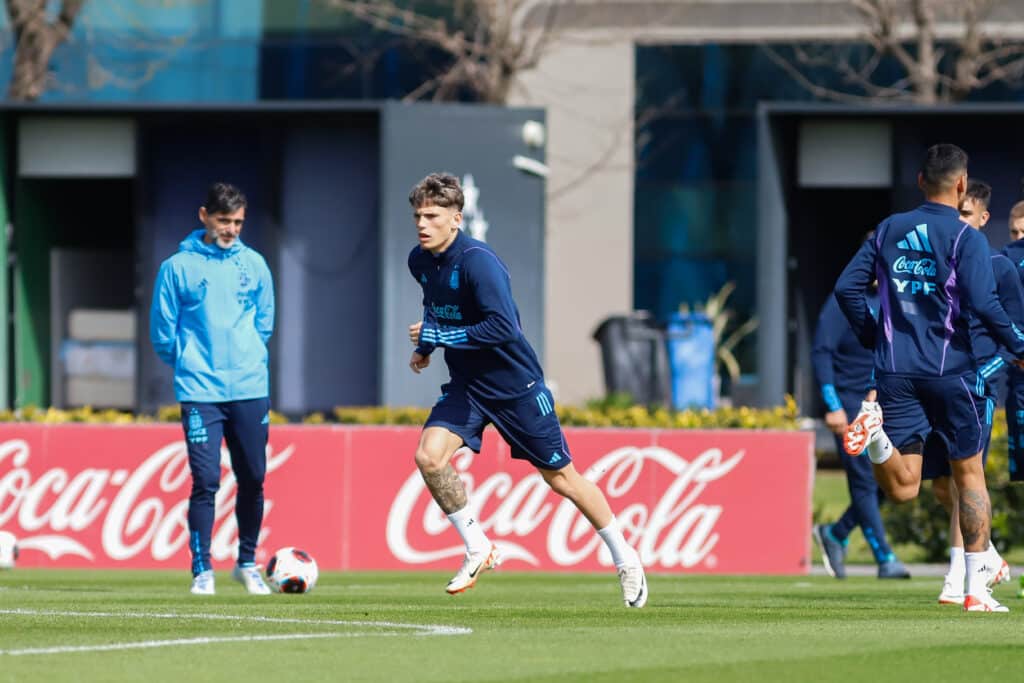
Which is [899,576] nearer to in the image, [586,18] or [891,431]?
[891,431]

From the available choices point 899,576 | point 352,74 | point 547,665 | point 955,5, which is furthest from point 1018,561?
point 352,74

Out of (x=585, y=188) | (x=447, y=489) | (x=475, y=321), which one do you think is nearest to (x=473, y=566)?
(x=447, y=489)

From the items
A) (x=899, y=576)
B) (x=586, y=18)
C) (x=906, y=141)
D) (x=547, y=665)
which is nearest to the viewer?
A: (x=547, y=665)

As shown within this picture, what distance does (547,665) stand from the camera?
7.01 meters

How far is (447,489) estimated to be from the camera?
9664mm

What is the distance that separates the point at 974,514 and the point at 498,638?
2810 millimetres

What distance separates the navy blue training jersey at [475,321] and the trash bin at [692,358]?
15.5m

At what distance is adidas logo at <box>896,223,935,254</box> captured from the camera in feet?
31.2

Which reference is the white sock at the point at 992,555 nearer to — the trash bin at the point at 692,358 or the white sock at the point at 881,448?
the white sock at the point at 881,448

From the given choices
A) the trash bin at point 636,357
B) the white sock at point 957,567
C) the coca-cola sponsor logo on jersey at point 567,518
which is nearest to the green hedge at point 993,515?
the coca-cola sponsor logo on jersey at point 567,518

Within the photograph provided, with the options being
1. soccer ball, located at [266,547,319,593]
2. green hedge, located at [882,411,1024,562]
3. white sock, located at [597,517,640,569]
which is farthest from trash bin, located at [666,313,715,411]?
white sock, located at [597,517,640,569]

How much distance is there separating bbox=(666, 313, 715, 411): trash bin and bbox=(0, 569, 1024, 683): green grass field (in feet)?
44.7

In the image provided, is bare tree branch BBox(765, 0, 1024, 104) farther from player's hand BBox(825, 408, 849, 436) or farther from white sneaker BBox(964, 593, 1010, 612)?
white sneaker BBox(964, 593, 1010, 612)

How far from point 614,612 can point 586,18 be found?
23868 millimetres
